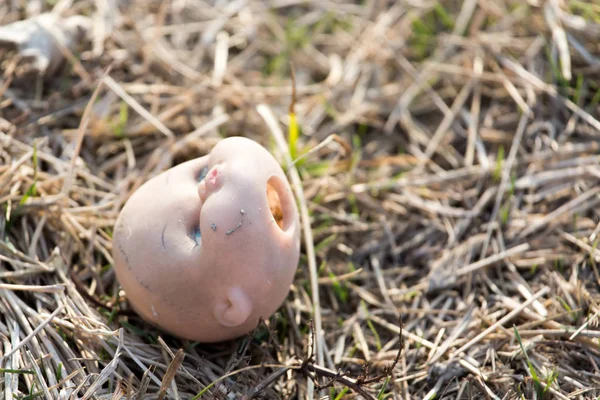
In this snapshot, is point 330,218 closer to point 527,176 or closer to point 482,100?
point 527,176

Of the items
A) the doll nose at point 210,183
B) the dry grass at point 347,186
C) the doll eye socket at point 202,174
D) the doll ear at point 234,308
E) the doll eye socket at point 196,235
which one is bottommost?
the dry grass at point 347,186

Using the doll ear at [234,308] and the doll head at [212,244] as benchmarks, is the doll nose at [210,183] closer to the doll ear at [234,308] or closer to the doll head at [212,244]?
the doll head at [212,244]

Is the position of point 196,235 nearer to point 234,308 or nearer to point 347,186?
point 234,308

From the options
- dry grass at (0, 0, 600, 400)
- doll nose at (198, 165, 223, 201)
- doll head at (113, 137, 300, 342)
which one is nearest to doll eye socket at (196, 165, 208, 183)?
doll head at (113, 137, 300, 342)

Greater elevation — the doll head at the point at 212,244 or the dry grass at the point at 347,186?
the doll head at the point at 212,244

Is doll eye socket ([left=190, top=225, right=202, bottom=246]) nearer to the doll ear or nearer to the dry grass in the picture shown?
the doll ear

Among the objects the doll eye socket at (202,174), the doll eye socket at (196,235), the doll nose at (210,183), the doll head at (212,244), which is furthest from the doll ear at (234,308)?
the doll eye socket at (202,174)

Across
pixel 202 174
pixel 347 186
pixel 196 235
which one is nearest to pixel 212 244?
pixel 196 235

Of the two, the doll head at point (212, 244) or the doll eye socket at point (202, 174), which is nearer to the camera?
the doll head at point (212, 244)
